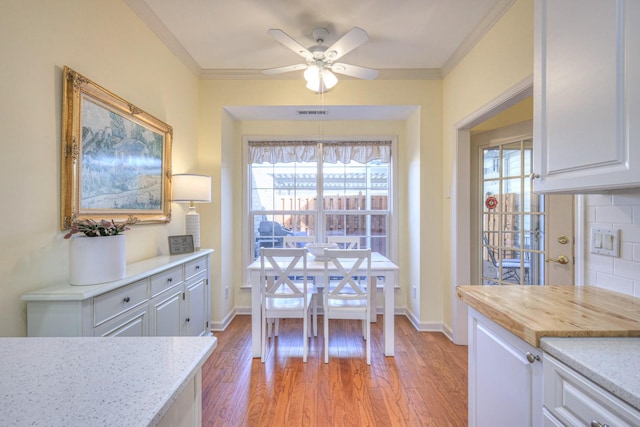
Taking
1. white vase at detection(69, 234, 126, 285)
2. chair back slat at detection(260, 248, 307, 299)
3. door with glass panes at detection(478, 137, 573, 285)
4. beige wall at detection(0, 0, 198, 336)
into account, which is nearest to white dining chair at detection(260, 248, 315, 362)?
chair back slat at detection(260, 248, 307, 299)

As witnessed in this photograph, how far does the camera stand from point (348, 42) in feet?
6.63

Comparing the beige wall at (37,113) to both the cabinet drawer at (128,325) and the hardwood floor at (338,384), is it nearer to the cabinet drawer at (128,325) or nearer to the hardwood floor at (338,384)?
the cabinet drawer at (128,325)

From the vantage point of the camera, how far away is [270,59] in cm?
279

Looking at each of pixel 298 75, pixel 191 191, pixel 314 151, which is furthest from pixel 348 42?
pixel 191 191

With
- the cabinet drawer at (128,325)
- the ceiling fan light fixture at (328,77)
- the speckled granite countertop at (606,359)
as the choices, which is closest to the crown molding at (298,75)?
the ceiling fan light fixture at (328,77)

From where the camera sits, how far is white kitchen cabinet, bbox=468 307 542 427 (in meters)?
0.95

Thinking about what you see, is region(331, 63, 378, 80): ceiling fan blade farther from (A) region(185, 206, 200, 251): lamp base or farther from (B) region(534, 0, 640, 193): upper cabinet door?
(A) region(185, 206, 200, 251): lamp base

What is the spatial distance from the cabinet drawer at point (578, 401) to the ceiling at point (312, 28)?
7.61ft

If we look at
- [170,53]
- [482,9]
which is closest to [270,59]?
[170,53]

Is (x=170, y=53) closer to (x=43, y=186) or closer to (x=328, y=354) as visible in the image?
(x=43, y=186)

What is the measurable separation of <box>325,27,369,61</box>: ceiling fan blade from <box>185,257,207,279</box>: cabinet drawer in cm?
202

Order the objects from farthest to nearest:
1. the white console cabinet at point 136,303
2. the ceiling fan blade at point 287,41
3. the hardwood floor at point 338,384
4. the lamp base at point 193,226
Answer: the lamp base at point 193,226 < the ceiling fan blade at point 287,41 < the hardwood floor at point 338,384 < the white console cabinet at point 136,303

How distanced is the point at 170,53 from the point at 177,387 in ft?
9.21

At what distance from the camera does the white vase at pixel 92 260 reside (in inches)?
55.2
